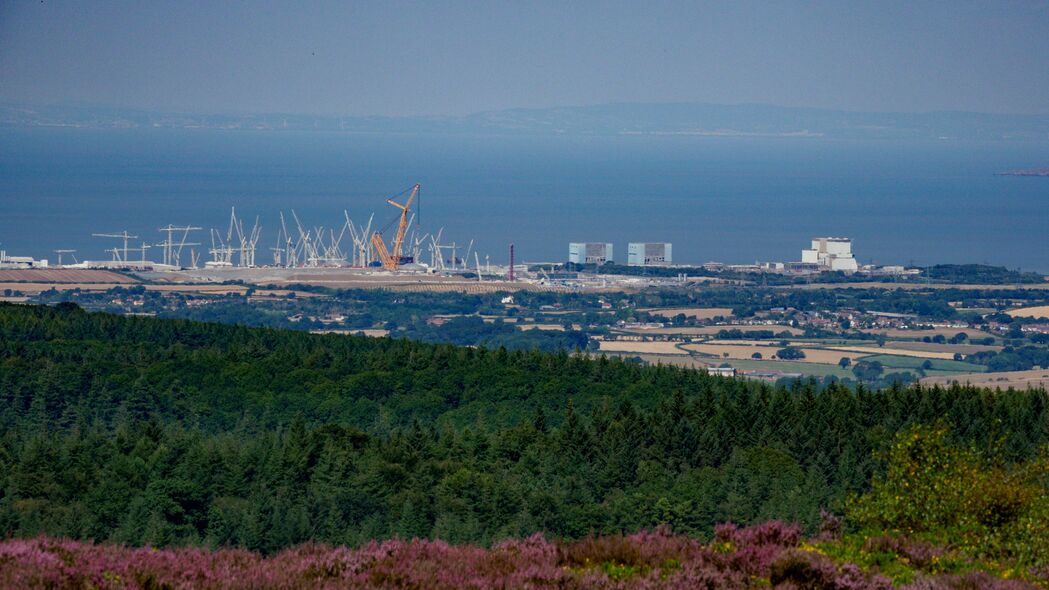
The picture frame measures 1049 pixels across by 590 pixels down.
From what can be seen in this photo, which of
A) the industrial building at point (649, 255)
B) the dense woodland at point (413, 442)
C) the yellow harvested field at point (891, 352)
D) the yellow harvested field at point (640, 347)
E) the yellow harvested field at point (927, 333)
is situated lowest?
the yellow harvested field at point (891, 352)

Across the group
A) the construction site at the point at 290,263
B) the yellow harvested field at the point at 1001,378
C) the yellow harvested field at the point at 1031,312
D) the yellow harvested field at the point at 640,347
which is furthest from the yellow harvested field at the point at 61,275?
the yellow harvested field at the point at 1001,378


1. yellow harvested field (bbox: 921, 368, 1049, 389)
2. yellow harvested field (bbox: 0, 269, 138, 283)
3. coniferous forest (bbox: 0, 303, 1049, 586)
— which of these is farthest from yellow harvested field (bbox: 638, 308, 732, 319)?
coniferous forest (bbox: 0, 303, 1049, 586)

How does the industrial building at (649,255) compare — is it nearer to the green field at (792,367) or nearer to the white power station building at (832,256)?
the white power station building at (832,256)

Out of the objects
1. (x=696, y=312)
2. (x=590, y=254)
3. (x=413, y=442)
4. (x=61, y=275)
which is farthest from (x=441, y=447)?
(x=590, y=254)

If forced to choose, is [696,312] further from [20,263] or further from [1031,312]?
[20,263]

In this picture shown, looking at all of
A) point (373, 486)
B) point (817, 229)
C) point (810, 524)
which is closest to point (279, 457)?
point (373, 486)

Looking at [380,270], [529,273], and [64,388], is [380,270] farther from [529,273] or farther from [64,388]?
[64,388]
